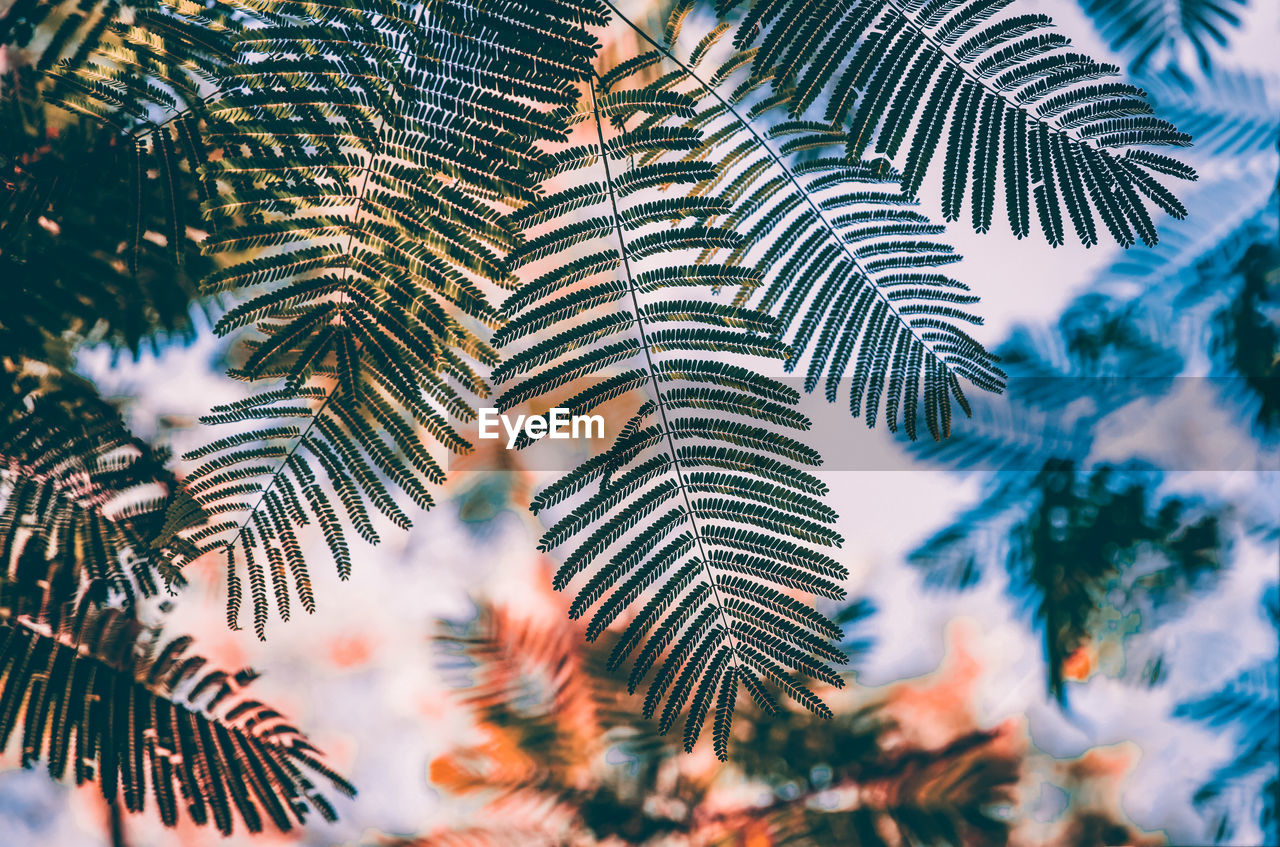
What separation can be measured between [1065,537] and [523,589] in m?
0.58

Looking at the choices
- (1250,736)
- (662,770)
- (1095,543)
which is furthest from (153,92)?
(1250,736)

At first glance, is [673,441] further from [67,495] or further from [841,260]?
[67,495]

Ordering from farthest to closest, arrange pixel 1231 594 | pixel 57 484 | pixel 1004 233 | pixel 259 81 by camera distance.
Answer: pixel 1231 594 → pixel 1004 233 → pixel 57 484 → pixel 259 81

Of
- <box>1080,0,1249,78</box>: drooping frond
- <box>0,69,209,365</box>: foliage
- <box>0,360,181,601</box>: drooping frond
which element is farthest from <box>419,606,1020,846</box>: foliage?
<box>1080,0,1249,78</box>: drooping frond

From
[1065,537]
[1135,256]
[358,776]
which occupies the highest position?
[1135,256]

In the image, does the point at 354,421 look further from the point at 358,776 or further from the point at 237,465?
the point at 358,776

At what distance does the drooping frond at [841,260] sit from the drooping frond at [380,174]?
0.34 ft

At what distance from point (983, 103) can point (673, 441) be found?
0.23m

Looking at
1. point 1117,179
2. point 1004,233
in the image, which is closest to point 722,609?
point 1117,179

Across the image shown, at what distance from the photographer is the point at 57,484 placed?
1.56 ft

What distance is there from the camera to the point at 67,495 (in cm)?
48

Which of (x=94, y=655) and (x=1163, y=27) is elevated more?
(x=1163, y=27)

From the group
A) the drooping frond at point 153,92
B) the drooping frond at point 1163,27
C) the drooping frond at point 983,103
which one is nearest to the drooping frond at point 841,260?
the drooping frond at point 983,103

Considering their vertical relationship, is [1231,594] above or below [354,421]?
below
